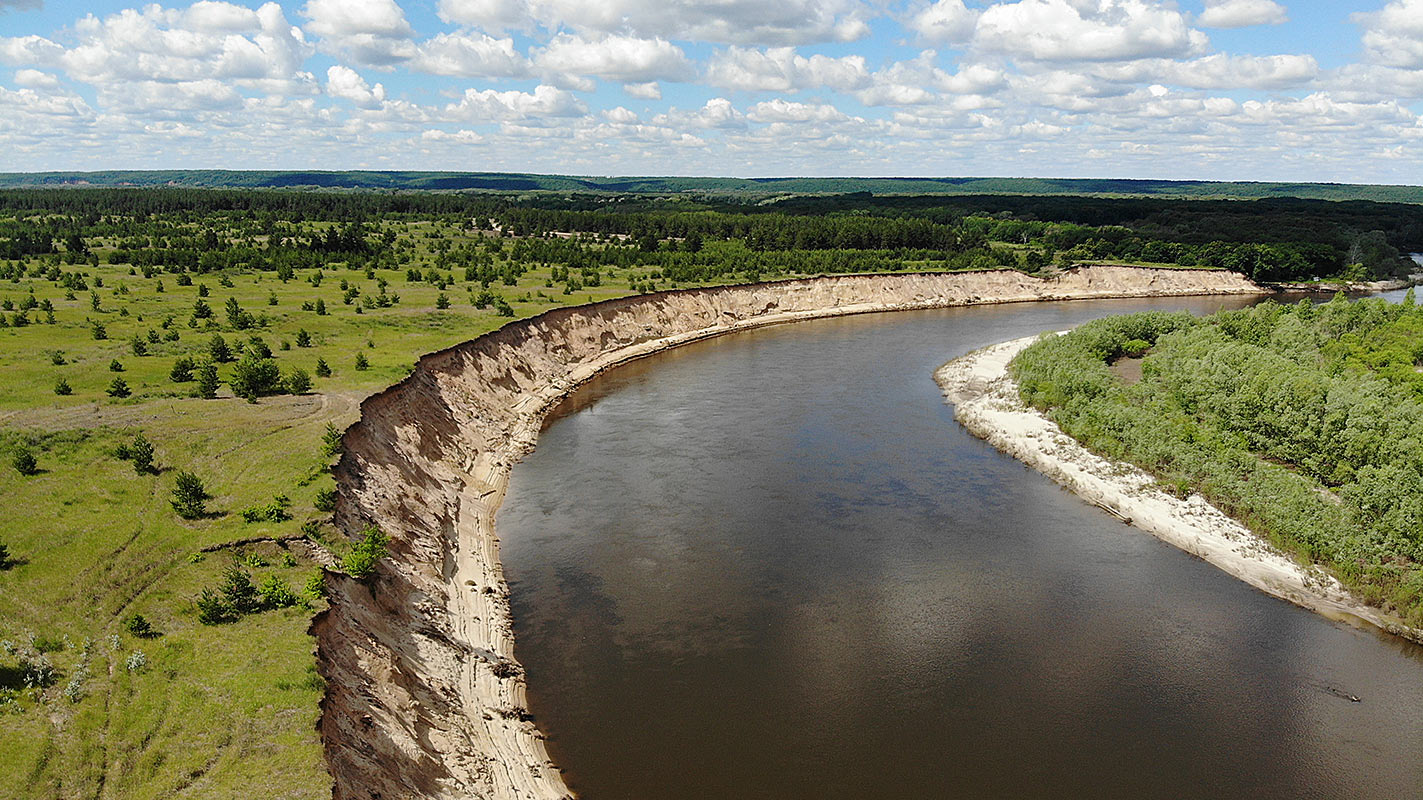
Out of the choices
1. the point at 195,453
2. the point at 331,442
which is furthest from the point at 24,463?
the point at 331,442

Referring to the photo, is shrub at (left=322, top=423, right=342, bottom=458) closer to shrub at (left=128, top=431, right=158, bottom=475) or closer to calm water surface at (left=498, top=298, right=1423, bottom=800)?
shrub at (left=128, top=431, right=158, bottom=475)

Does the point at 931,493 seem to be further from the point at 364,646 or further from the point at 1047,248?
the point at 1047,248

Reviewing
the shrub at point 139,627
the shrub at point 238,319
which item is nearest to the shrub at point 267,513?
the shrub at point 139,627

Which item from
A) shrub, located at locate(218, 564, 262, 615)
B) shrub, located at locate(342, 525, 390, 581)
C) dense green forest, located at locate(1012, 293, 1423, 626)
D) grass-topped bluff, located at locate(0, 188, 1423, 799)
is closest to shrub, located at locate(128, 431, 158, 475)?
grass-topped bluff, located at locate(0, 188, 1423, 799)

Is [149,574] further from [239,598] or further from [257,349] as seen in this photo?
[257,349]

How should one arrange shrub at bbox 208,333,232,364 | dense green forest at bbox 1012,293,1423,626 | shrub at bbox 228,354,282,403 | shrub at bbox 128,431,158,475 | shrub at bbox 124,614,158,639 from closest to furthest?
shrub at bbox 124,614,158,639 < shrub at bbox 128,431,158,475 < dense green forest at bbox 1012,293,1423,626 < shrub at bbox 228,354,282,403 < shrub at bbox 208,333,232,364
